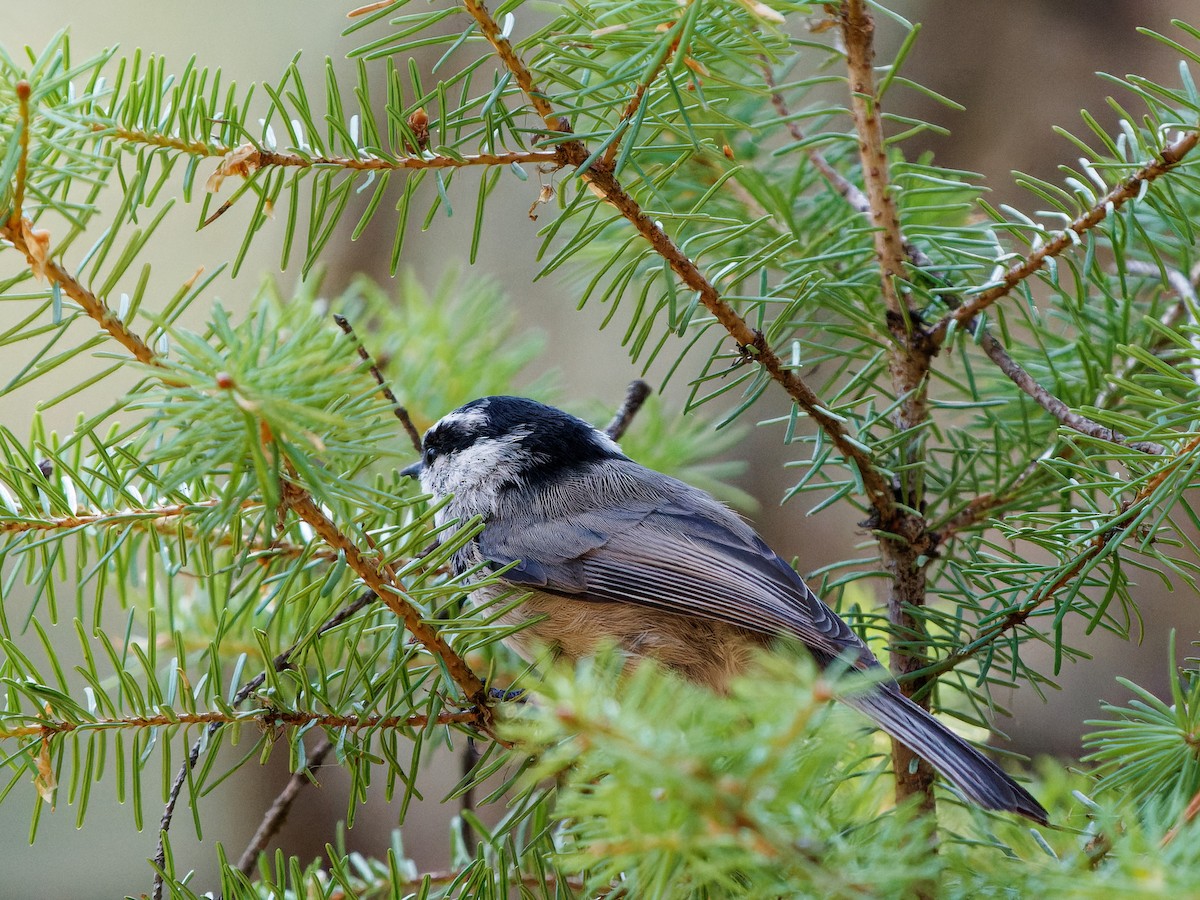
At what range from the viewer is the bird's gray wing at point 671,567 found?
1141 millimetres

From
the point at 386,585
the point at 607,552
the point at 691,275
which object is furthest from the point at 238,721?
the point at 607,552

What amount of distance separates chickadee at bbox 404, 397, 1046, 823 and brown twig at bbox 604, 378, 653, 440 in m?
0.07

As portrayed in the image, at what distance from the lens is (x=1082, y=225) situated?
2.75 ft

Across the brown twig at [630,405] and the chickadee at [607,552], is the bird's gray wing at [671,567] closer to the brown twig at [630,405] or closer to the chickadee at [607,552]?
the chickadee at [607,552]

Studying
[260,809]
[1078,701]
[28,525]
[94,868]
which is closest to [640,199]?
[28,525]

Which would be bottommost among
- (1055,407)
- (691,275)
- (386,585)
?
(1055,407)

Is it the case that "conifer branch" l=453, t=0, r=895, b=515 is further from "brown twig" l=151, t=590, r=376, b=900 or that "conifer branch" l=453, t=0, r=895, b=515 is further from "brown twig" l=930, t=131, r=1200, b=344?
"brown twig" l=151, t=590, r=376, b=900

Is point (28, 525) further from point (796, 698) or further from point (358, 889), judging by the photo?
point (796, 698)

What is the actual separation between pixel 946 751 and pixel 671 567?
45cm

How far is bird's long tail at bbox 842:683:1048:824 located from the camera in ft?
2.68

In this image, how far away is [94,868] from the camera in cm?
268

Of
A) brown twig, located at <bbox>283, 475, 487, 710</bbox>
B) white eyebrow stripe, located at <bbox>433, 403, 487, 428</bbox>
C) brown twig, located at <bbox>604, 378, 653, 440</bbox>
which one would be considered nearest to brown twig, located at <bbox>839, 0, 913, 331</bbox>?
brown twig, located at <bbox>604, 378, 653, 440</bbox>

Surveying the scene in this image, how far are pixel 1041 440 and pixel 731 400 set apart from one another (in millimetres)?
1529

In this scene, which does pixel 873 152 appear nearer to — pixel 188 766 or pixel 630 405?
pixel 630 405
